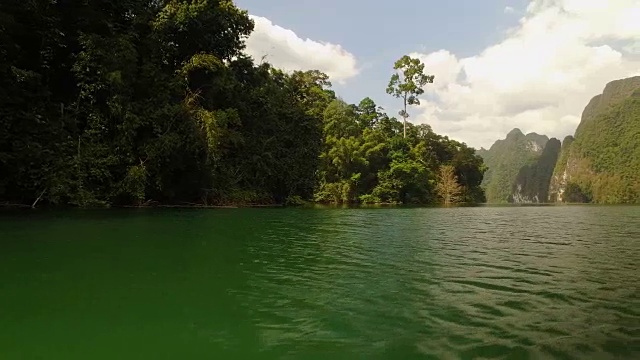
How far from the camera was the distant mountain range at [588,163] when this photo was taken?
292 feet

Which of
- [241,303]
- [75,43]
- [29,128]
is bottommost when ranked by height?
[241,303]

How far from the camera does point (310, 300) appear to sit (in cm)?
516

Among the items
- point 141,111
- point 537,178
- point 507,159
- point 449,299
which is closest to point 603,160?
point 537,178

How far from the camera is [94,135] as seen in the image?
2192 cm

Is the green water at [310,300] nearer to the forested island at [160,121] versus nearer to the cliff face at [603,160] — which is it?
the forested island at [160,121]

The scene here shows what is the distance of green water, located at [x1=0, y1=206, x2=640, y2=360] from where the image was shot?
11.9ft

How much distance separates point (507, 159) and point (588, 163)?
5255 cm

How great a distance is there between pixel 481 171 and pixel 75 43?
52.5 metres

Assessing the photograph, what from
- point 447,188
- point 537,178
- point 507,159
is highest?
point 507,159

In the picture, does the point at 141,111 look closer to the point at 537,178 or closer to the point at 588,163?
the point at 588,163

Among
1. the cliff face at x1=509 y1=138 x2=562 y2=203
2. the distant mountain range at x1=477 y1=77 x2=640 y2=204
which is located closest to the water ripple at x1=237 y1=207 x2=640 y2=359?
the distant mountain range at x1=477 y1=77 x2=640 y2=204

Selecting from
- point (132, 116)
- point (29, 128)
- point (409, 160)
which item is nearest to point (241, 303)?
point (29, 128)

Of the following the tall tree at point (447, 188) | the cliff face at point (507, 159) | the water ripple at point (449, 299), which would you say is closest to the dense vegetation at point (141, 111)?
the water ripple at point (449, 299)

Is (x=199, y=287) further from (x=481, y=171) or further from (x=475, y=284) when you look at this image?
(x=481, y=171)
